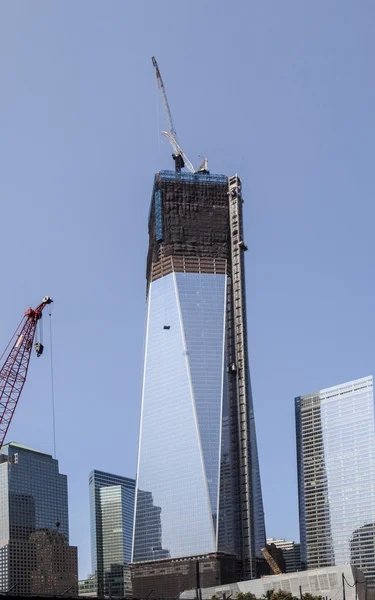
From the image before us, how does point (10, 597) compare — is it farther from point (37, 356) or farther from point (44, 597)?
point (37, 356)

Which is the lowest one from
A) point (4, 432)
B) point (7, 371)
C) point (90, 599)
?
point (90, 599)

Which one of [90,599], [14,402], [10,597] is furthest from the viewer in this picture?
[14,402]

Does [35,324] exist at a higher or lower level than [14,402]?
higher

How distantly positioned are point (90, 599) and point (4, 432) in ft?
152

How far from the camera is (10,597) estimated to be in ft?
445

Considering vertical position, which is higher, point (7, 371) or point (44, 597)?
point (7, 371)

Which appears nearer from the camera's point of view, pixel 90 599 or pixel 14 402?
pixel 90 599

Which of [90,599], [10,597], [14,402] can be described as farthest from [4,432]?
[10,597]

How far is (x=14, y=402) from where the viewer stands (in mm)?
194375

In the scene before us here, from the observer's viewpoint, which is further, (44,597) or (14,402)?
(14,402)

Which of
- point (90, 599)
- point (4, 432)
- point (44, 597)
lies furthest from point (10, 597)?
A: point (4, 432)

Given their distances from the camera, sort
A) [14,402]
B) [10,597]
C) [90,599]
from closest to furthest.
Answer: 1. [10,597]
2. [90,599]
3. [14,402]

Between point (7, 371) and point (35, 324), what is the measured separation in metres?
11.6

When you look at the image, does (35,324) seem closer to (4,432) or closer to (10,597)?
(4,432)
